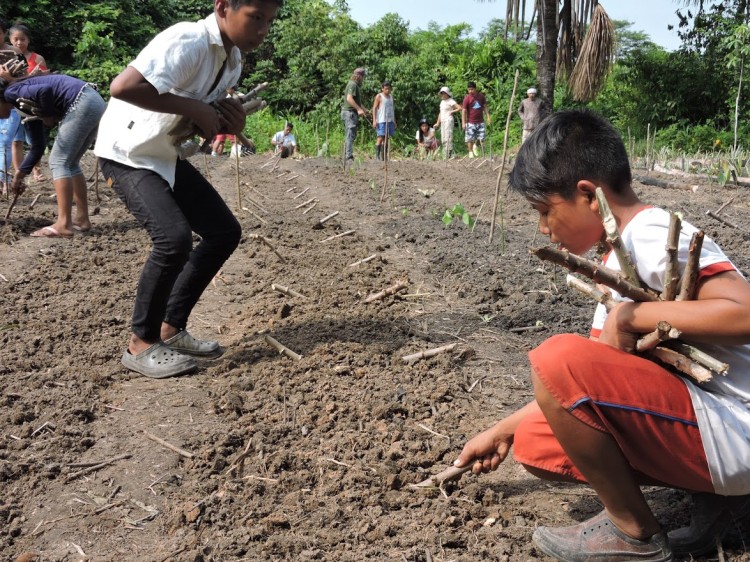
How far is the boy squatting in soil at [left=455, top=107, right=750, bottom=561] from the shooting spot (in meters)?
1.63

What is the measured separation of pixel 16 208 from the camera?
6613 mm

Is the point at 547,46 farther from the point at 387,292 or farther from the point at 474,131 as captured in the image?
Result: the point at 387,292

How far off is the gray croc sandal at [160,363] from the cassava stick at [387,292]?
A: 1.21 meters

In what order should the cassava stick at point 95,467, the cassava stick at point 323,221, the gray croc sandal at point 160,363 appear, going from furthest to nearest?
the cassava stick at point 323,221 < the gray croc sandal at point 160,363 < the cassava stick at point 95,467

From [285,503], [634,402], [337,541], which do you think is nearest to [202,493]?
[285,503]

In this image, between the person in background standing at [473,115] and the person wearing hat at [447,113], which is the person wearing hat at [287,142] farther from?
the person in background standing at [473,115]

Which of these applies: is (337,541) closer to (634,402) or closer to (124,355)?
(634,402)

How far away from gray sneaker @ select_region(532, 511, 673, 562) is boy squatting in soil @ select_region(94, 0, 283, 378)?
73.8 inches

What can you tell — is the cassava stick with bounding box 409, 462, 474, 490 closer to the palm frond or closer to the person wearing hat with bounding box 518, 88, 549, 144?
the person wearing hat with bounding box 518, 88, 549, 144

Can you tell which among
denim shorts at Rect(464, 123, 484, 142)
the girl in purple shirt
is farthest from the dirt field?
denim shorts at Rect(464, 123, 484, 142)

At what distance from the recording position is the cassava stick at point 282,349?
3.34 meters

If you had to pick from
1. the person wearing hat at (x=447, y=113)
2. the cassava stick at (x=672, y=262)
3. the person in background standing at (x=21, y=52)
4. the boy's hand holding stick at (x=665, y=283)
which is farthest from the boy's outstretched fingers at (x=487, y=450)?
the person wearing hat at (x=447, y=113)

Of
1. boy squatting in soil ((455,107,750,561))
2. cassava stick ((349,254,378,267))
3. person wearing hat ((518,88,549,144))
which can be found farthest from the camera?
person wearing hat ((518,88,549,144))

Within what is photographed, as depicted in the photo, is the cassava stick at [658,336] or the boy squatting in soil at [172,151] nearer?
the cassava stick at [658,336]
